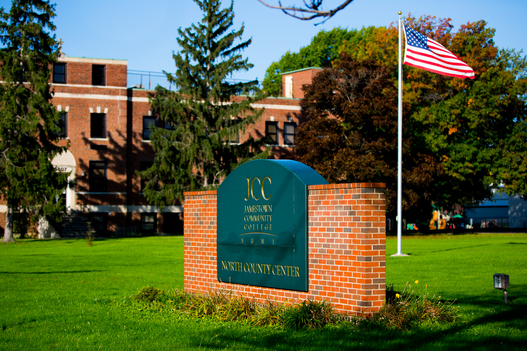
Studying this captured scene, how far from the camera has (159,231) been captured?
1858 inches

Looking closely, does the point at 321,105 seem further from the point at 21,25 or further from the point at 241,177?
the point at 241,177

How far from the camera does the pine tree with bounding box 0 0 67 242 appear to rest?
35.9 metres

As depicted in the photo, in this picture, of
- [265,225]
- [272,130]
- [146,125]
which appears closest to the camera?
[265,225]

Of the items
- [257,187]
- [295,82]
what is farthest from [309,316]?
[295,82]

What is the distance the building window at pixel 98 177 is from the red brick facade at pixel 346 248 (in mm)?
39167

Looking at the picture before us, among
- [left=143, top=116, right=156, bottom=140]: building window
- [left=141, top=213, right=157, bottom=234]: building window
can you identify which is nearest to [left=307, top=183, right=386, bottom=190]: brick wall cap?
[left=141, top=213, right=157, bottom=234]: building window

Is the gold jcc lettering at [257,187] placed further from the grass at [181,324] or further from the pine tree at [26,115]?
the pine tree at [26,115]

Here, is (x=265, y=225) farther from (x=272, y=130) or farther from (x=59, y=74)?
(x=272, y=130)

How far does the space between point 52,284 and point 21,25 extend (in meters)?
28.5

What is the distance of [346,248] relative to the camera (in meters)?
8.03

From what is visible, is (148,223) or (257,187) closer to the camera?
(257,187)

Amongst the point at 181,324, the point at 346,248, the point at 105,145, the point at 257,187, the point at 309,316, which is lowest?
the point at 181,324

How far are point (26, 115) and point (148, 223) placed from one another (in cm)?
1473

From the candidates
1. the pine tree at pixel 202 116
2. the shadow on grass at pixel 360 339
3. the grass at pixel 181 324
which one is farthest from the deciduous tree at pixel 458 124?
the shadow on grass at pixel 360 339
